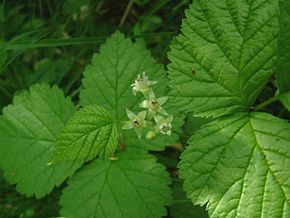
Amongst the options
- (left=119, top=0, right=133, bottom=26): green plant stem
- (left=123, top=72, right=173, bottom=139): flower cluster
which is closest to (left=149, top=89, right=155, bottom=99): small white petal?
(left=123, top=72, right=173, bottom=139): flower cluster

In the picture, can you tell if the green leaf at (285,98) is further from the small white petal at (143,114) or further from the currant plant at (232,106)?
the small white petal at (143,114)

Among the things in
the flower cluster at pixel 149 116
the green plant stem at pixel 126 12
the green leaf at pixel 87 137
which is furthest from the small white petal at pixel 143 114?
the green plant stem at pixel 126 12

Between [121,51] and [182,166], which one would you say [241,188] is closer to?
[182,166]

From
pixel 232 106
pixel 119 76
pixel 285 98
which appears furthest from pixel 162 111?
pixel 285 98

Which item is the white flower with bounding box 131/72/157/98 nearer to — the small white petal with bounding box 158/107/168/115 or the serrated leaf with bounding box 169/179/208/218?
the small white petal with bounding box 158/107/168/115

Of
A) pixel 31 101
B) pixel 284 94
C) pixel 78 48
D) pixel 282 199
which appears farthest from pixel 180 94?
pixel 78 48

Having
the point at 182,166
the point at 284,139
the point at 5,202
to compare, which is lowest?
the point at 5,202
